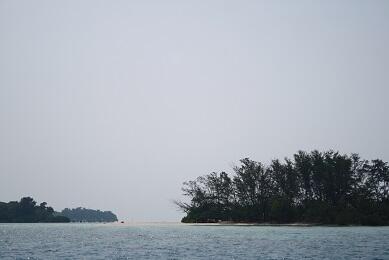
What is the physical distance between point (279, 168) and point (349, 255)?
105m

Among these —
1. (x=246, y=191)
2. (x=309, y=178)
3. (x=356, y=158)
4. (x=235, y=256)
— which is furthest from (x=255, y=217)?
(x=235, y=256)

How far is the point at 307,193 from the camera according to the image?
471ft

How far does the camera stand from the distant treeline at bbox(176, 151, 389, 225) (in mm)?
125363

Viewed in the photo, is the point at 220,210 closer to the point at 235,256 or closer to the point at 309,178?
the point at 309,178

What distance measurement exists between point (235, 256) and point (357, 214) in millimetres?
85127

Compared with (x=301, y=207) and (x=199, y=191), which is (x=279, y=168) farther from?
(x=199, y=191)

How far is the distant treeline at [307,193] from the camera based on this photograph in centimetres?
12536

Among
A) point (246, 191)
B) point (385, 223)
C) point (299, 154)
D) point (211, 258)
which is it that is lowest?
point (211, 258)

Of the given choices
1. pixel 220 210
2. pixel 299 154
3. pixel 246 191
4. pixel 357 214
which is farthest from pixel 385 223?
pixel 220 210

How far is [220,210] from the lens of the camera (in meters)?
163

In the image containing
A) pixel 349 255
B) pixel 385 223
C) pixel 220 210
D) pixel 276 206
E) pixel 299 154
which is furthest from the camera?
pixel 220 210

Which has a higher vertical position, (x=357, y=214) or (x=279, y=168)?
(x=279, y=168)

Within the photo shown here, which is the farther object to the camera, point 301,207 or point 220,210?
point 220,210

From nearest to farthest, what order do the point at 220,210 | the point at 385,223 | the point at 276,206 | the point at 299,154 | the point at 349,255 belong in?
the point at 349,255
the point at 385,223
the point at 276,206
the point at 299,154
the point at 220,210
